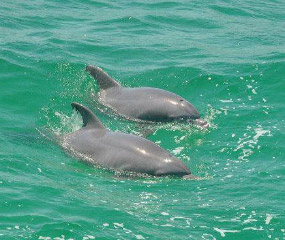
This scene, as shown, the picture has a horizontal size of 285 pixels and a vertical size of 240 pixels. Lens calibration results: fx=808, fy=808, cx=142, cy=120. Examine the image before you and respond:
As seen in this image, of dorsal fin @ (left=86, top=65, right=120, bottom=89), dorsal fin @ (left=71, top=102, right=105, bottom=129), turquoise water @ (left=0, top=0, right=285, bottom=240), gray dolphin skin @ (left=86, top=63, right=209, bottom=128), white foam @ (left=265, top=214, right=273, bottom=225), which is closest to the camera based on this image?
turquoise water @ (left=0, top=0, right=285, bottom=240)

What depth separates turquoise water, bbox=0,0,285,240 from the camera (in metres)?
15.2

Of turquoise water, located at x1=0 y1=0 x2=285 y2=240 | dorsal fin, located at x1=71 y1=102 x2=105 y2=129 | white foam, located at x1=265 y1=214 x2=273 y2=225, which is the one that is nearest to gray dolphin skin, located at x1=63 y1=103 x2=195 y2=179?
dorsal fin, located at x1=71 y1=102 x2=105 y2=129

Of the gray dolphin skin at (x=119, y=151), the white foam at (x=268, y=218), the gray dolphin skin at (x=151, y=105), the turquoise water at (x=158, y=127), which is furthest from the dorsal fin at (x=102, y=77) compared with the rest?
the white foam at (x=268, y=218)

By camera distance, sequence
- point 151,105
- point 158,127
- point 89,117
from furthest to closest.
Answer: point 151,105 < point 158,127 < point 89,117

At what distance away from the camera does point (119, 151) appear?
59.7ft

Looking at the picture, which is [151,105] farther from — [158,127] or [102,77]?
[102,77]

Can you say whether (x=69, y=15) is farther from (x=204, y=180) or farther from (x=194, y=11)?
(x=204, y=180)

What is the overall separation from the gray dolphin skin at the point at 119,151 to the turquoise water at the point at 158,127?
14.2 inches

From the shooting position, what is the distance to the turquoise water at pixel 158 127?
50.0ft

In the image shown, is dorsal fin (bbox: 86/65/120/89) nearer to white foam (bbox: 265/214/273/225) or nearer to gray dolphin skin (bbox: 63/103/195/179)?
gray dolphin skin (bbox: 63/103/195/179)

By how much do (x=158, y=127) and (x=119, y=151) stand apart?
345cm

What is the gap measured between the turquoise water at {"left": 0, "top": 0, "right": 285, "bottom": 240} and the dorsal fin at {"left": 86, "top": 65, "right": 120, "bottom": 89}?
21.9 inches

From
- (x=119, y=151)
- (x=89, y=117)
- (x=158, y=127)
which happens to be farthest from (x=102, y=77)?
(x=119, y=151)

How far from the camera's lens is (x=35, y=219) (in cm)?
1465
